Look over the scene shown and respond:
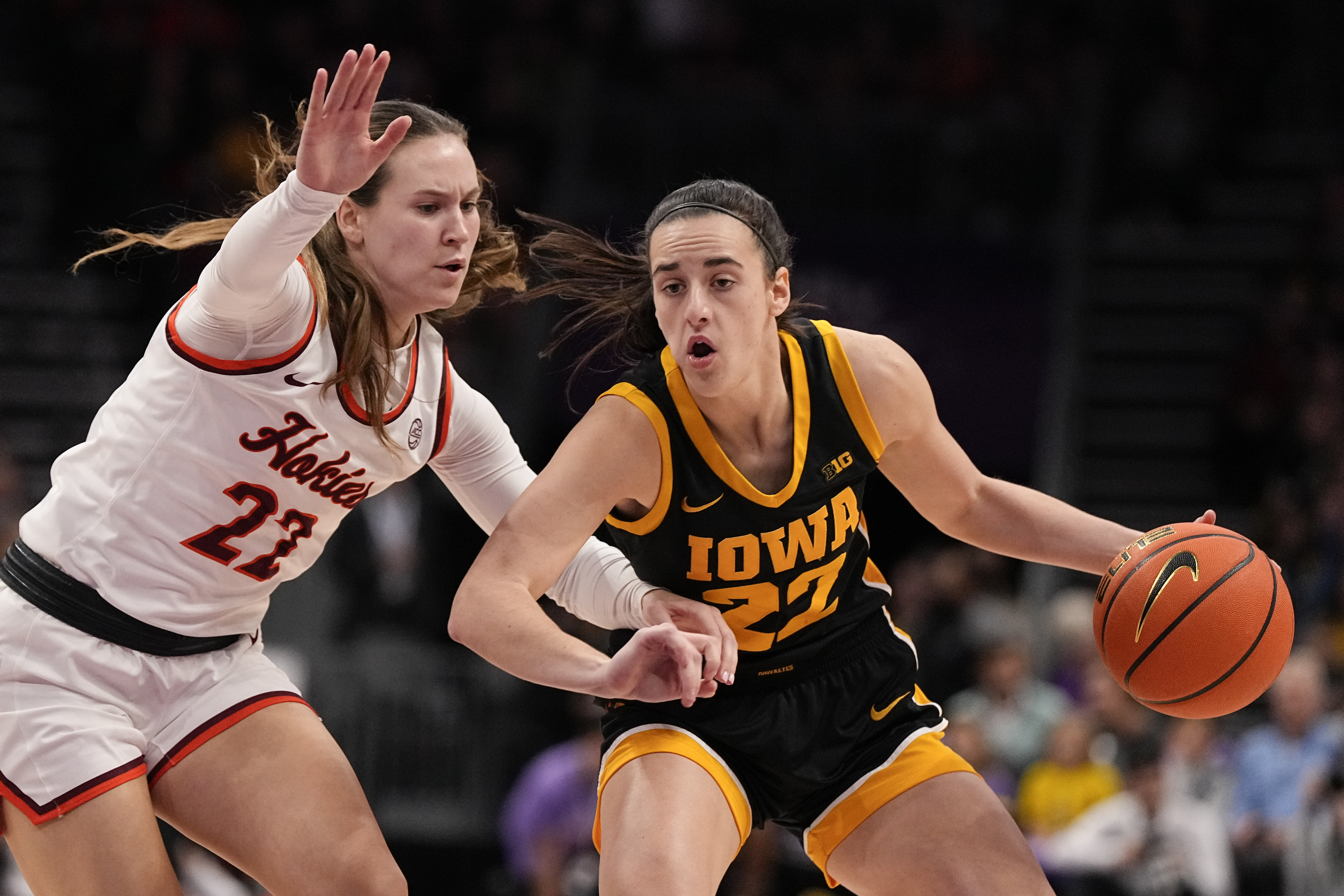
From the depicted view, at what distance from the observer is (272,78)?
42.5ft

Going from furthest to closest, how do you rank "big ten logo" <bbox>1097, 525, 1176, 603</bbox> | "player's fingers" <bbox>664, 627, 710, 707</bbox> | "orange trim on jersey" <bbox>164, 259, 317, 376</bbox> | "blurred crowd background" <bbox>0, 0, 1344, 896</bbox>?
"blurred crowd background" <bbox>0, 0, 1344, 896</bbox> < "big ten logo" <bbox>1097, 525, 1176, 603</bbox> < "orange trim on jersey" <bbox>164, 259, 317, 376</bbox> < "player's fingers" <bbox>664, 627, 710, 707</bbox>

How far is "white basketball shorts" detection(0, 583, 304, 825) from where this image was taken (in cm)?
357

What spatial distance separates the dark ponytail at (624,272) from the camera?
405 centimetres

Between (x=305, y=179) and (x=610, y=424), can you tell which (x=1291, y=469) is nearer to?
(x=610, y=424)

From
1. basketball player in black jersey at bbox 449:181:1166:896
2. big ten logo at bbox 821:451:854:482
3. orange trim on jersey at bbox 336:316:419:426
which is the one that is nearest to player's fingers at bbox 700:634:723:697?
basketball player in black jersey at bbox 449:181:1166:896

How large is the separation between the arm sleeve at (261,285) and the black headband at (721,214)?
2.79 ft

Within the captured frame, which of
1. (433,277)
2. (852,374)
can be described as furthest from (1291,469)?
(433,277)

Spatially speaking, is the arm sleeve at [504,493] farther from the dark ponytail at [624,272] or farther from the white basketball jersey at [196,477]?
the white basketball jersey at [196,477]

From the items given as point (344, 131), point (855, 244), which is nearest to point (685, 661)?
point (344, 131)

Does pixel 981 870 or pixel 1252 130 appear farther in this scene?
pixel 1252 130

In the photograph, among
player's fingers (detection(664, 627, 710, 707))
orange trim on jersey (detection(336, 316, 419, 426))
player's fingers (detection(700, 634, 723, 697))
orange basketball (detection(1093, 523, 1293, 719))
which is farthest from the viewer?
orange basketball (detection(1093, 523, 1293, 719))

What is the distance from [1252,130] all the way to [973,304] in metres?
3.13

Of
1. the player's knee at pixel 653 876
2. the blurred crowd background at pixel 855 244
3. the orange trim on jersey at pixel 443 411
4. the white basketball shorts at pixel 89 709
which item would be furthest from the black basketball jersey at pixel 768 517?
the blurred crowd background at pixel 855 244

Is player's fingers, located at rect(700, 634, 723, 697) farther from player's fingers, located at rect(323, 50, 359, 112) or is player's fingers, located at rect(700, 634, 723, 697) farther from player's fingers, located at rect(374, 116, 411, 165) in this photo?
player's fingers, located at rect(323, 50, 359, 112)
